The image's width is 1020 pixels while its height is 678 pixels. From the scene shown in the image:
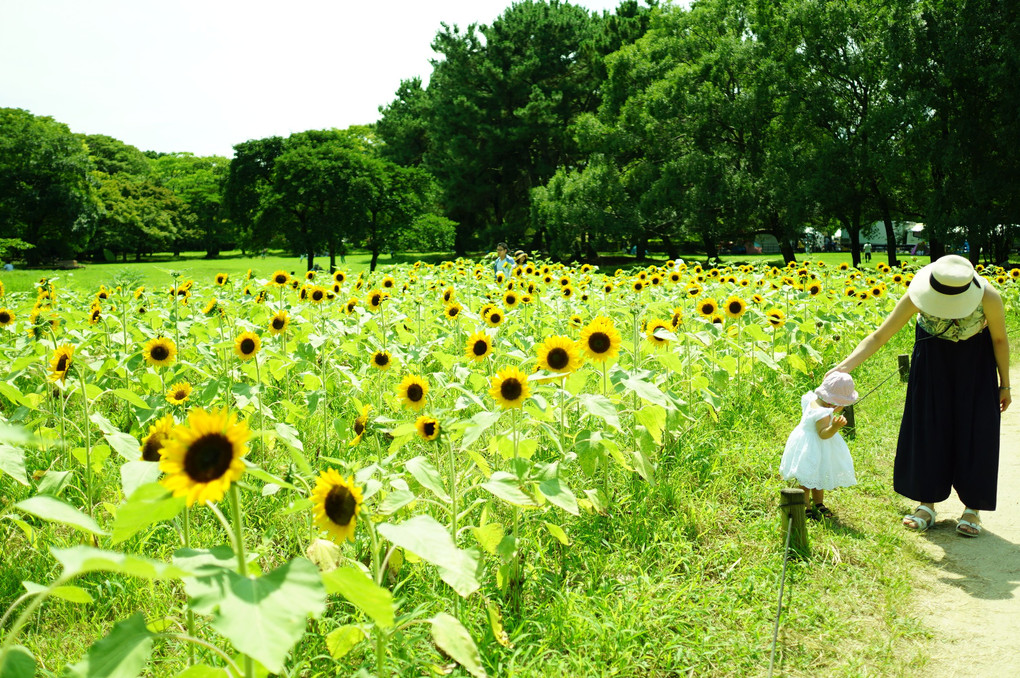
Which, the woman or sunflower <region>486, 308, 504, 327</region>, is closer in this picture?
the woman

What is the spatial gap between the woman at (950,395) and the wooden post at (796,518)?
777 mm

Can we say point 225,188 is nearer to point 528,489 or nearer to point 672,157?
point 672,157

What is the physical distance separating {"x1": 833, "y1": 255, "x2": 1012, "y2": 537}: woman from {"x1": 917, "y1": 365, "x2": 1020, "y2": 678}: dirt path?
0.47 ft

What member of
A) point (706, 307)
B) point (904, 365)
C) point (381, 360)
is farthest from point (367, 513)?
point (904, 365)

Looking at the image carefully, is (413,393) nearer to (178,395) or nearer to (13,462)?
(178,395)

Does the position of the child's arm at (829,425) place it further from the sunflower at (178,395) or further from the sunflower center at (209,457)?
the sunflower at (178,395)

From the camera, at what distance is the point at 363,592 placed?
1.22 meters

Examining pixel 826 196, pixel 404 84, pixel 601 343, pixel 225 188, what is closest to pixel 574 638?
pixel 601 343

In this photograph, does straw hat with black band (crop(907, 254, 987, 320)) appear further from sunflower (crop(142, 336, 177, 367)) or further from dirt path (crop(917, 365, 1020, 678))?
sunflower (crop(142, 336, 177, 367))

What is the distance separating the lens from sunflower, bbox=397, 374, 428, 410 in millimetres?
3006

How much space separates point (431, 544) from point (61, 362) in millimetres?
2524

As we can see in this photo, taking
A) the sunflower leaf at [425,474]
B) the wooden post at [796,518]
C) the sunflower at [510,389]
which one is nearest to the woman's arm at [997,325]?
the wooden post at [796,518]

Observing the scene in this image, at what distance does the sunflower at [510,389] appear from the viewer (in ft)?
8.54

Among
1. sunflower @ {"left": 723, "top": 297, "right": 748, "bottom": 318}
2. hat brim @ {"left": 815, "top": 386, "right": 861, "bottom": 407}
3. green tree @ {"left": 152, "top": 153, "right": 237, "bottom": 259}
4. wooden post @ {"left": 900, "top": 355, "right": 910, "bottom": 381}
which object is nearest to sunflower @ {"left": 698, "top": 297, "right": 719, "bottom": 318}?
sunflower @ {"left": 723, "top": 297, "right": 748, "bottom": 318}
